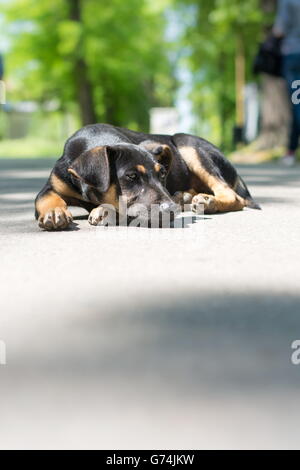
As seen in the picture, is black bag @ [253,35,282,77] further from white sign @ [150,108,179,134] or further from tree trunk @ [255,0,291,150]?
white sign @ [150,108,179,134]

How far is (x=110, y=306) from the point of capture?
9.12ft

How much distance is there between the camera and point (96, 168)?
15.3 feet

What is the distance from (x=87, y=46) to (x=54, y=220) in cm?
2318

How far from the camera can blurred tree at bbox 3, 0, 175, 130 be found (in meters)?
26.8

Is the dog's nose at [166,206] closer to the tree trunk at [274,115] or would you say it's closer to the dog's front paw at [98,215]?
the dog's front paw at [98,215]

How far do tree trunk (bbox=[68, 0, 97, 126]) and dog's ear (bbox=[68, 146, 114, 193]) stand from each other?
2065cm

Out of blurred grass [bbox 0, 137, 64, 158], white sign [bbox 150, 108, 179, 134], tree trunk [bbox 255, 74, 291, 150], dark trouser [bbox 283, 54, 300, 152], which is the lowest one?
white sign [bbox 150, 108, 179, 134]

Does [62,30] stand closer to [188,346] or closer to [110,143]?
[110,143]

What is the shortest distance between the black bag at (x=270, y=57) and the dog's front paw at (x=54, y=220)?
7.21m

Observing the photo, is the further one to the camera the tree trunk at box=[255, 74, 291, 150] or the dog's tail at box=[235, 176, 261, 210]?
the tree trunk at box=[255, 74, 291, 150]

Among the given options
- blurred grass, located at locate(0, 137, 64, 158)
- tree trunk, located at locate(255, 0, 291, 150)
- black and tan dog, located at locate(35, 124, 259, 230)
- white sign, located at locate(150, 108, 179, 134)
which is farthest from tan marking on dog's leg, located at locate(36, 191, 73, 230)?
white sign, located at locate(150, 108, 179, 134)

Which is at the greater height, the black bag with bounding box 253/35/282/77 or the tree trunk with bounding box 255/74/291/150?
the black bag with bounding box 253/35/282/77

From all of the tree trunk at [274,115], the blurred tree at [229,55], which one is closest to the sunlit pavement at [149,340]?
the tree trunk at [274,115]
